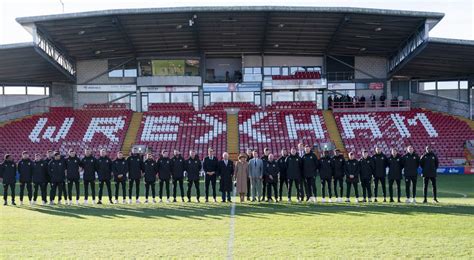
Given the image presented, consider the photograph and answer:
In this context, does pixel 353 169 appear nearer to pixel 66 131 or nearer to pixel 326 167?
pixel 326 167

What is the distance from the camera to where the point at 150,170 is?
17.7 metres

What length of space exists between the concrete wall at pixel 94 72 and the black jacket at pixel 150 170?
2316cm

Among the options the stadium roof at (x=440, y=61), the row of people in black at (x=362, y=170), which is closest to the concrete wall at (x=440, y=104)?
the stadium roof at (x=440, y=61)

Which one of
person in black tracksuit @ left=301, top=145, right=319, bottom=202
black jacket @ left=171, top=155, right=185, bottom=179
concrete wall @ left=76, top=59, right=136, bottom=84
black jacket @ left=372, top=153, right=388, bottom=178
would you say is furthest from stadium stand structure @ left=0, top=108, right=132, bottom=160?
black jacket @ left=372, top=153, right=388, bottom=178

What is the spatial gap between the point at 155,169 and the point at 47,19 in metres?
16.0

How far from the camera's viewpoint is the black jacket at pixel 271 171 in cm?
1716

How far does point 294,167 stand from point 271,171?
0.75m

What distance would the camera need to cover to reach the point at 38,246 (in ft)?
31.8

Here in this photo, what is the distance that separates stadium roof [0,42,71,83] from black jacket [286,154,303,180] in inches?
747

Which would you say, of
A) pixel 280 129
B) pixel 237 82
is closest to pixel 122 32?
pixel 237 82

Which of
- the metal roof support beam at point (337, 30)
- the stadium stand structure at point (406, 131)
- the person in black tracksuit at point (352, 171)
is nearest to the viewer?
the person in black tracksuit at point (352, 171)

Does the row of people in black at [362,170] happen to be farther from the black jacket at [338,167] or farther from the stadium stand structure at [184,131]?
the stadium stand structure at [184,131]

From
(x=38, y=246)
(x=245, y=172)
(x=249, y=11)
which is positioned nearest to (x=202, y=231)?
(x=38, y=246)

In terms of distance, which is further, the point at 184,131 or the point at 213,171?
the point at 184,131
